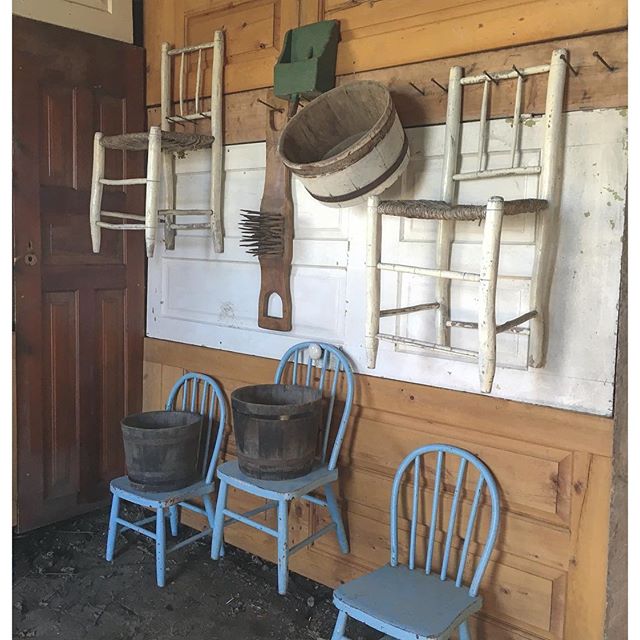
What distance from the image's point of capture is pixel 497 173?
1.89m

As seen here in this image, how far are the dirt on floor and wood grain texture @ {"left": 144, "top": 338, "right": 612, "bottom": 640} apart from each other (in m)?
0.23

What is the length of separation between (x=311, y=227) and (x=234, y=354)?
2.18 feet

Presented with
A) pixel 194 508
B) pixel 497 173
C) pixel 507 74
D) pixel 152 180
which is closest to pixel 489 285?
pixel 497 173

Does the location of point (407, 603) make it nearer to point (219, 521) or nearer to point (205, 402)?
point (219, 521)

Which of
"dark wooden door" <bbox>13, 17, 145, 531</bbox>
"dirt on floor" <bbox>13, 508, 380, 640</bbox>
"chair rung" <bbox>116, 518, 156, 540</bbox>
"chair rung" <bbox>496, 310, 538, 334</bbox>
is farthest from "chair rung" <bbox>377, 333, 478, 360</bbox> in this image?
"dark wooden door" <bbox>13, 17, 145, 531</bbox>

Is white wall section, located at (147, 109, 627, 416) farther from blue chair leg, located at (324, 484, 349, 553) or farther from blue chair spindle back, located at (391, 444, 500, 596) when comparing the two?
blue chair leg, located at (324, 484, 349, 553)

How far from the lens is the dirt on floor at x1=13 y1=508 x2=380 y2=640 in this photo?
88.8 inches

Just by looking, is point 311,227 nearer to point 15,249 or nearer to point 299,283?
point 299,283

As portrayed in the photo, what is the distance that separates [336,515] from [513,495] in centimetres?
68

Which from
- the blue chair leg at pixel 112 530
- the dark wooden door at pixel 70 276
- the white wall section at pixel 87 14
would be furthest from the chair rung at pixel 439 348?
the white wall section at pixel 87 14

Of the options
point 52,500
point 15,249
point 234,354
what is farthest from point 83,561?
point 15,249

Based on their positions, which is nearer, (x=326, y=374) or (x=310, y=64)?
(x=310, y=64)

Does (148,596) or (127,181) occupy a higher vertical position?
(127,181)

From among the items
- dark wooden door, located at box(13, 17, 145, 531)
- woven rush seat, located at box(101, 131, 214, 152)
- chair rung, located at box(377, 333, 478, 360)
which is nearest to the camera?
chair rung, located at box(377, 333, 478, 360)
